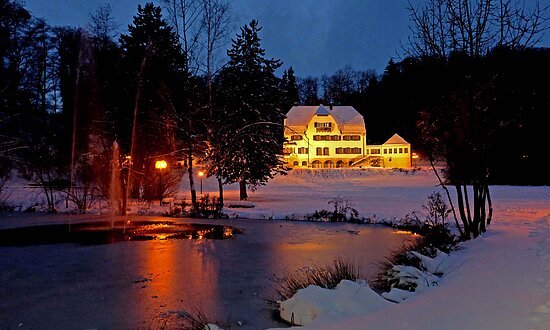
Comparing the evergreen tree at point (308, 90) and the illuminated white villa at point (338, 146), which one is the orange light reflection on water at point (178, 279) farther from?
the evergreen tree at point (308, 90)

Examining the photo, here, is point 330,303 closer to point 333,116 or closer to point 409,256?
point 409,256

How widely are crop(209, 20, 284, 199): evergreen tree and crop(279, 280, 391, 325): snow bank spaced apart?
59.0 ft

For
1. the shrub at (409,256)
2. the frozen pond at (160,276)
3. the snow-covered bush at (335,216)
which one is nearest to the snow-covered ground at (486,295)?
the shrub at (409,256)

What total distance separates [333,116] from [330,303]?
58548mm

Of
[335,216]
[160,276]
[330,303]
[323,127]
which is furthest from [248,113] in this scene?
[323,127]

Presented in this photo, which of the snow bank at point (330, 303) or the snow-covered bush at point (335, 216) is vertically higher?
the snow-covered bush at point (335, 216)

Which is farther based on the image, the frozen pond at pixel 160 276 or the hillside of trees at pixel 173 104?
the hillside of trees at pixel 173 104

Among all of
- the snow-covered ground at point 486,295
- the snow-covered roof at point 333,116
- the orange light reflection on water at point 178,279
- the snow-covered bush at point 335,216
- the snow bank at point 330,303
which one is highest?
the snow-covered roof at point 333,116

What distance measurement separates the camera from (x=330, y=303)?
5.64 m

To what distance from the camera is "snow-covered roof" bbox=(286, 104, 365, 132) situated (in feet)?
199

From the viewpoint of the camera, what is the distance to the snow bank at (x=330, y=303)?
5.46m

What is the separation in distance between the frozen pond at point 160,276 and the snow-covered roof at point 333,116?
47339 mm

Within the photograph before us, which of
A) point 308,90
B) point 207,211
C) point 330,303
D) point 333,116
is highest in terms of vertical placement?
point 308,90

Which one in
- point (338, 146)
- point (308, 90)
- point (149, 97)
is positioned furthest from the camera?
point (308, 90)
